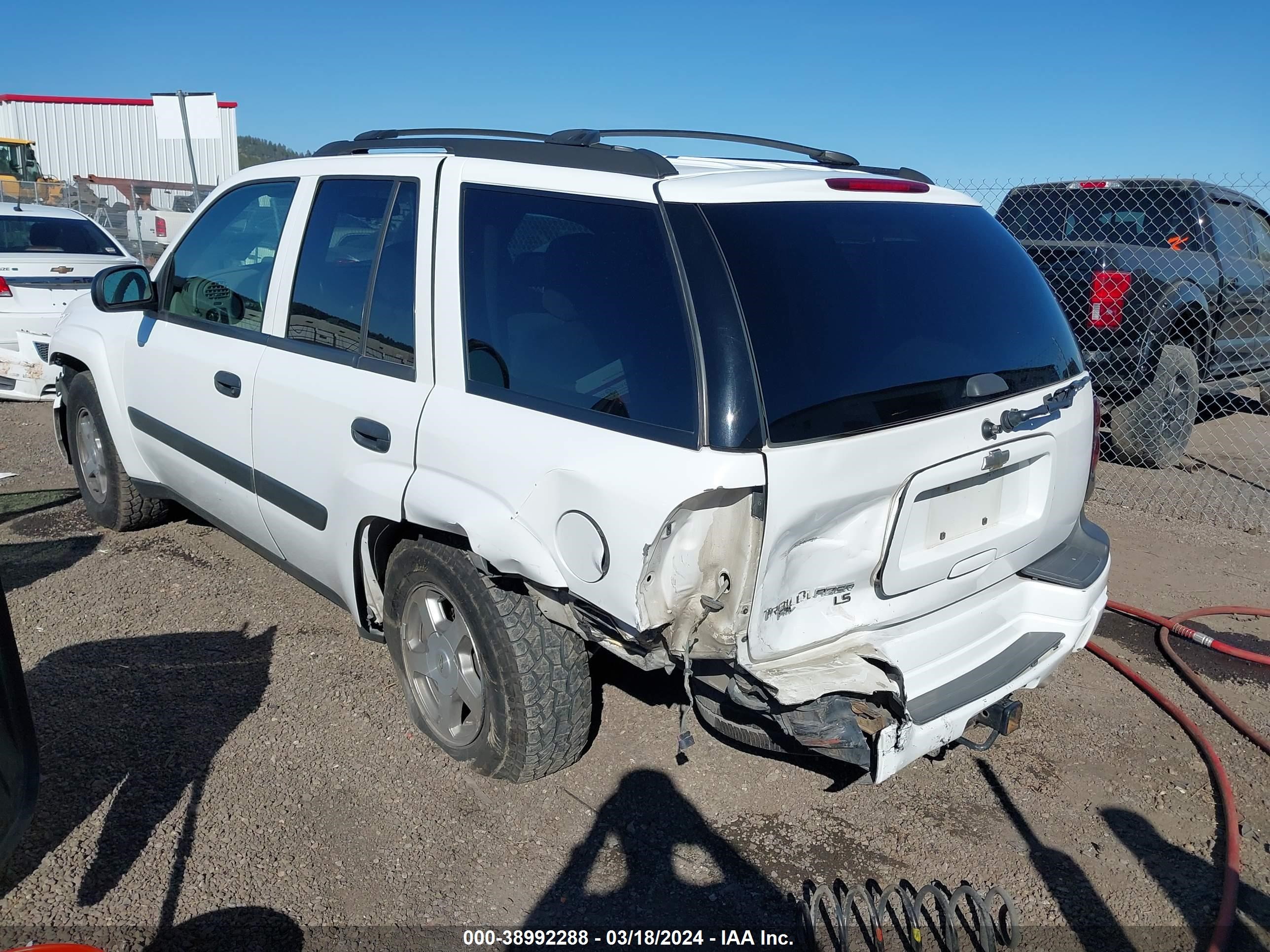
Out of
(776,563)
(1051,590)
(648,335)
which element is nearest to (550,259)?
(648,335)

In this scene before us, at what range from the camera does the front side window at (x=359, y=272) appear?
306 cm

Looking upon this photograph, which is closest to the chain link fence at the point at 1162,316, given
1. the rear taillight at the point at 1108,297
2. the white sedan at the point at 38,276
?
the rear taillight at the point at 1108,297

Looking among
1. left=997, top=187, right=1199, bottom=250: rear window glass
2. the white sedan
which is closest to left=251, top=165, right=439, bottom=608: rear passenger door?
the white sedan

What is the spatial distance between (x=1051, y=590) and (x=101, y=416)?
14.3 ft

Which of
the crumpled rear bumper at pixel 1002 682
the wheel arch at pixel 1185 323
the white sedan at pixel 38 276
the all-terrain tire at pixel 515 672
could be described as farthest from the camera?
the white sedan at pixel 38 276

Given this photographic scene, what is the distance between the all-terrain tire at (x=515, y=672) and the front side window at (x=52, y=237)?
7380 mm

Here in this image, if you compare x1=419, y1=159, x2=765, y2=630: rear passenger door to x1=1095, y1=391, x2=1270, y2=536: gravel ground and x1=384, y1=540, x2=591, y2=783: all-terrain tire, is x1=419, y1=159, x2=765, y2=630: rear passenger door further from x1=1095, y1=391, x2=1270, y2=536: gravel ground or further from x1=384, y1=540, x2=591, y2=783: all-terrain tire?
x1=1095, y1=391, x2=1270, y2=536: gravel ground

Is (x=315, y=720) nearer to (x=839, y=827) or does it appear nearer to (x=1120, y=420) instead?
(x=839, y=827)

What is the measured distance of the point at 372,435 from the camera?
3.04m

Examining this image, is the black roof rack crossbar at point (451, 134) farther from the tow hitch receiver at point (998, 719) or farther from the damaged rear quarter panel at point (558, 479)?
the tow hitch receiver at point (998, 719)

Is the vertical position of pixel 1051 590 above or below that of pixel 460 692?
above

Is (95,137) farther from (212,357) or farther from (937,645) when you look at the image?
(937,645)

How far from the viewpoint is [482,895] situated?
2.65 meters

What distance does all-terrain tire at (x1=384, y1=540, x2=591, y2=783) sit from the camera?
2.81m
